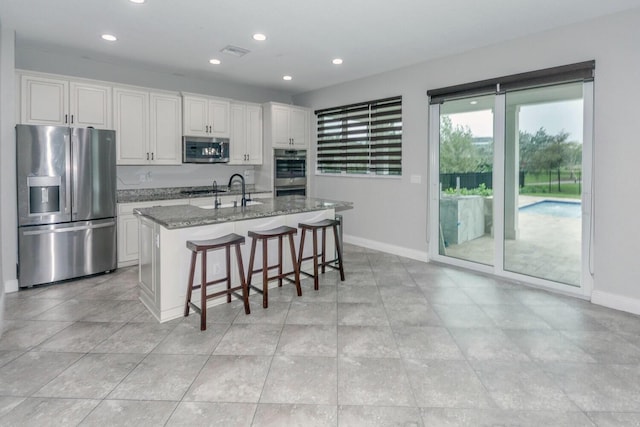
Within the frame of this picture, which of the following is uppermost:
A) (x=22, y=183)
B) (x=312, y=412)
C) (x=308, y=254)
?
(x=22, y=183)

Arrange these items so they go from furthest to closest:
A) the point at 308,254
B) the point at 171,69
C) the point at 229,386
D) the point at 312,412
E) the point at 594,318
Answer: the point at 171,69, the point at 308,254, the point at 594,318, the point at 229,386, the point at 312,412

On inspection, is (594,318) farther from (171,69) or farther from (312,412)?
(171,69)

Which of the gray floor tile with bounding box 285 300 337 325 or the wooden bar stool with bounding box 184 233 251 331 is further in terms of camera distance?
the gray floor tile with bounding box 285 300 337 325

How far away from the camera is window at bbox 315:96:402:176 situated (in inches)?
222

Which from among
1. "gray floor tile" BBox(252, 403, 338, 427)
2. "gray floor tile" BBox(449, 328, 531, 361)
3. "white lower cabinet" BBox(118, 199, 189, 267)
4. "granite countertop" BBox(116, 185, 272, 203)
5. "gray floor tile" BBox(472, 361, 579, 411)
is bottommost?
"gray floor tile" BBox(252, 403, 338, 427)

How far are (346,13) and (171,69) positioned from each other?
10.2 feet

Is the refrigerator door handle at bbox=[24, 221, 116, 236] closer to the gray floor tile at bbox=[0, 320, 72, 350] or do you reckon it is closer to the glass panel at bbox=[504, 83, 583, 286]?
the gray floor tile at bbox=[0, 320, 72, 350]

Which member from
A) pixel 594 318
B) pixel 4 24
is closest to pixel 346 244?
pixel 594 318

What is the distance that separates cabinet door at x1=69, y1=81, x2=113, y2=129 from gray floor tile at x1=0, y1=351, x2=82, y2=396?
3.01 metres

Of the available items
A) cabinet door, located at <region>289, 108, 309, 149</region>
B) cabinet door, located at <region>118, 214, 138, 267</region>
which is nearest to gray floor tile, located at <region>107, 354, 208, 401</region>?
cabinet door, located at <region>118, 214, 138, 267</region>

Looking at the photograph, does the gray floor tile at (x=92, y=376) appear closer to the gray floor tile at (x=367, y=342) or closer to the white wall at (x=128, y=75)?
the gray floor tile at (x=367, y=342)

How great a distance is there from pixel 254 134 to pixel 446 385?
520cm

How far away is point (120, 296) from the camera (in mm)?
3896

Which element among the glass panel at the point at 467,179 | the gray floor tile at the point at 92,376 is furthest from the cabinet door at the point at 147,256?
the glass panel at the point at 467,179
